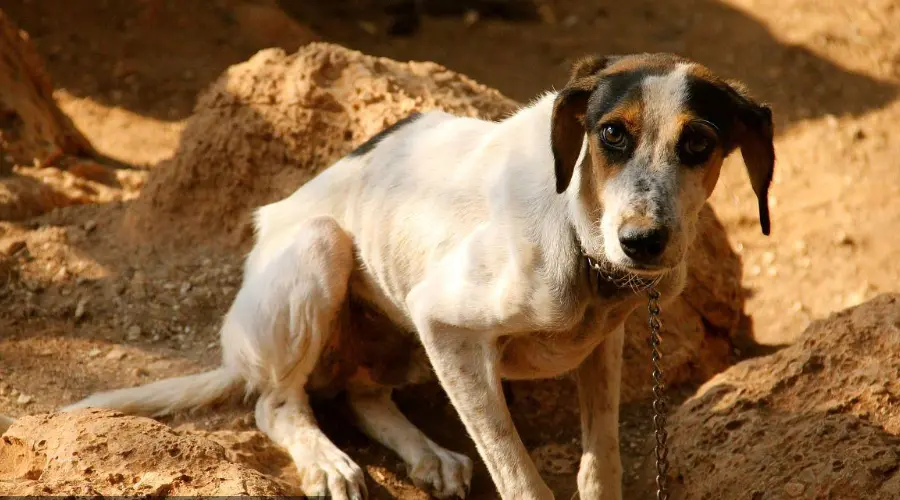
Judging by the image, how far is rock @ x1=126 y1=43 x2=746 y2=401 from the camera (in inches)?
224

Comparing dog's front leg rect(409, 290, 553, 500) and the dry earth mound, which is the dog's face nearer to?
dog's front leg rect(409, 290, 553, 500)

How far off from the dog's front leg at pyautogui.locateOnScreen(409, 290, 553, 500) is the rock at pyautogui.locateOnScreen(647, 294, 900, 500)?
2.78 feet

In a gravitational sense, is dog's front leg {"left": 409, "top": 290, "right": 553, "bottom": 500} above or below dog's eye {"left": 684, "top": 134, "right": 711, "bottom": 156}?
below

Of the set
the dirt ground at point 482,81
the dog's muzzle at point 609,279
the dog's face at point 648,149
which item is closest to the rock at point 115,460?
the dirt ground at point 482,81

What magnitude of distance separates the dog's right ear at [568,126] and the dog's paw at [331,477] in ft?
5.61

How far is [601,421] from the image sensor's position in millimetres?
4152

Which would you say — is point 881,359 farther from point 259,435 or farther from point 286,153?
point 286,153

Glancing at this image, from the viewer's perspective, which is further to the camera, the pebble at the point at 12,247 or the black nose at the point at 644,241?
the pebble at the point at 12,247

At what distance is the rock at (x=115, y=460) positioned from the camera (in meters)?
3.44

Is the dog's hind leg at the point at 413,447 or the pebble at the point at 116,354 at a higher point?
the pebble at the point at 116,354

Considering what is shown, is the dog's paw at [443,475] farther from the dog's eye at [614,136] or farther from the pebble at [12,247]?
the pebble at [12,247]

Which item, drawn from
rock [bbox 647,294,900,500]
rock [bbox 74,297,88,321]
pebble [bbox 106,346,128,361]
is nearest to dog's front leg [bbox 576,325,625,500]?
rock [bbox 647,294,900,500]

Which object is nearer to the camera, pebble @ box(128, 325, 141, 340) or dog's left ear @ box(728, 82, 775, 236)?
dog's left ear @ box(728, 82, 775, 236)

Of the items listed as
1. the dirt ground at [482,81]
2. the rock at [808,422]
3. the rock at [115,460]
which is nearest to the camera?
the rock at [115,460]
